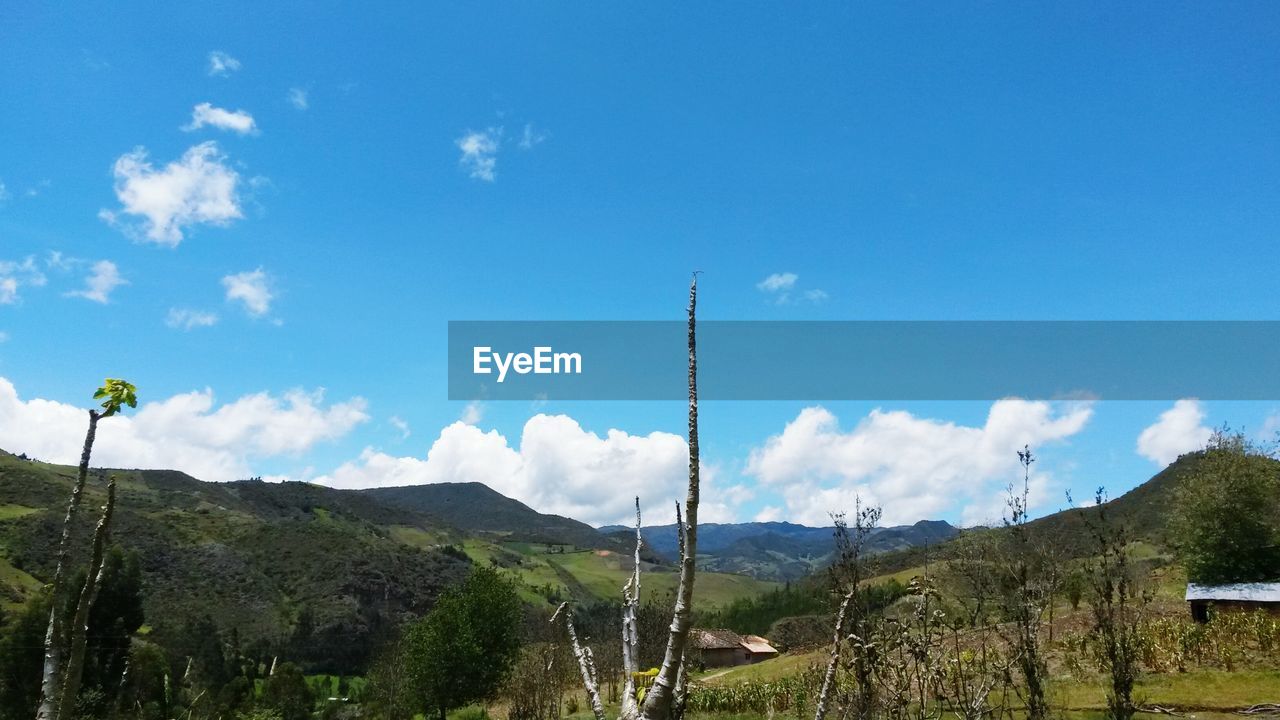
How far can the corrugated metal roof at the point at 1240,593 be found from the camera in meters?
25.6

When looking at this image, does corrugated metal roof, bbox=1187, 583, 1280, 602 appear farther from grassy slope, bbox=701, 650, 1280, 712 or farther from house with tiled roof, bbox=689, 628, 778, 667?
house with tiled roof, bbox=689, 628, 778, 667

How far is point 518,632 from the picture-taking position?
1602 inches

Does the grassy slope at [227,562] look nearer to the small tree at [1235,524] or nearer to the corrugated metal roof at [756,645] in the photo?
the corrugated metal roof at [756,645]

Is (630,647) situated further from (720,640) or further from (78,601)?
(720,640)

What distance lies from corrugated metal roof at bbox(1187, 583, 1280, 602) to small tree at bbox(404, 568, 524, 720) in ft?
101

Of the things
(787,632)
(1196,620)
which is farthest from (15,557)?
(1196,620)

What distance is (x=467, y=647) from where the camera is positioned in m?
36.1

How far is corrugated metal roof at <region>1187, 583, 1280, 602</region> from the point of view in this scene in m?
25.6

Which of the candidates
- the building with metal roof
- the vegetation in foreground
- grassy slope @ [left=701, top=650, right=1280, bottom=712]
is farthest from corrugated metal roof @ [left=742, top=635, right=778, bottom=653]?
grassy slope @ [left=701, top=650, right=1280, bottom=712]

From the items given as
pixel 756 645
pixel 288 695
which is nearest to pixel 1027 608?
pixel 288 695

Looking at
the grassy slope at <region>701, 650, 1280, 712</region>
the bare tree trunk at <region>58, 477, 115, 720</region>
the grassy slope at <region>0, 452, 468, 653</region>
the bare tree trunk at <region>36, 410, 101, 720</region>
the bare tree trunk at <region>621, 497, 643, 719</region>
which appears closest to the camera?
the bare tree trunk at <region>621, 497, 643, 719</region>

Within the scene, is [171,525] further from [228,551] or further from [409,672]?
[409,672]

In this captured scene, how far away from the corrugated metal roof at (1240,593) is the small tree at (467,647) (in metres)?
30.7

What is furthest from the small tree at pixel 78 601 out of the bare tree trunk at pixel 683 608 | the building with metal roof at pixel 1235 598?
the building with metal roof at pixel 1235 598
